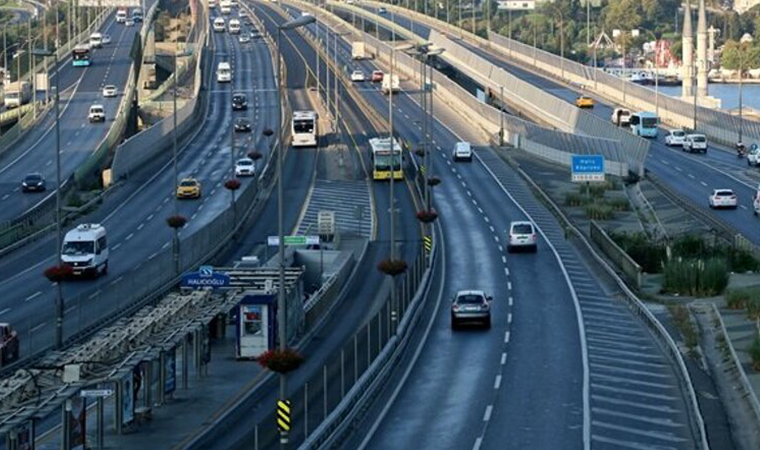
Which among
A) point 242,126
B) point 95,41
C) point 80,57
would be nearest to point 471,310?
point 242,126

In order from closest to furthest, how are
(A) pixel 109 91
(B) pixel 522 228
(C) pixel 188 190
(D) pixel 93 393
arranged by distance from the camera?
(D) pixel 93 393 < (B) pixel 522 228 < (C) pixel 188 190 < (A) pixel 109 91

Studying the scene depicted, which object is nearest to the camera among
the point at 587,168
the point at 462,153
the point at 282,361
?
the point at 282,361

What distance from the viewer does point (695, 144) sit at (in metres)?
132

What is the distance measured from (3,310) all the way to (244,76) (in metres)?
111

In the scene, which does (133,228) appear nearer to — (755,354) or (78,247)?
(78,247)

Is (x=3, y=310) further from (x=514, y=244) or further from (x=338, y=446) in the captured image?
(x=338, y=446)

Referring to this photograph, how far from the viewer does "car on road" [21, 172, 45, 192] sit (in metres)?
104

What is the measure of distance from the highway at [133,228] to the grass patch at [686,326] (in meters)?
18.9

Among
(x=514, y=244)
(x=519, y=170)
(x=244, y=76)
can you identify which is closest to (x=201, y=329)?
(x=514, y=244)

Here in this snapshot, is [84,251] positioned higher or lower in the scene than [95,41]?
higher

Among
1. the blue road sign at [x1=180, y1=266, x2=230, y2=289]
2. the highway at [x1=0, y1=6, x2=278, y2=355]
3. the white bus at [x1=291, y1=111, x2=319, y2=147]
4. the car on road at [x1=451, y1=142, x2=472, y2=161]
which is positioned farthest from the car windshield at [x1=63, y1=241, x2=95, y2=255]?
the white bus at [x1=291, y1=111, x2=319, y2=147]

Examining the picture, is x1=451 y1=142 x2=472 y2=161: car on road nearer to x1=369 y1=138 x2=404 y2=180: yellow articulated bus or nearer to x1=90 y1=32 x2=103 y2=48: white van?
x1=369 y1=138 x2=404 y2=180: yellow articulated bus

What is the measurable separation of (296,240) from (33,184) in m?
32.6

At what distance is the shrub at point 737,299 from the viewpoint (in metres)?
61.6
